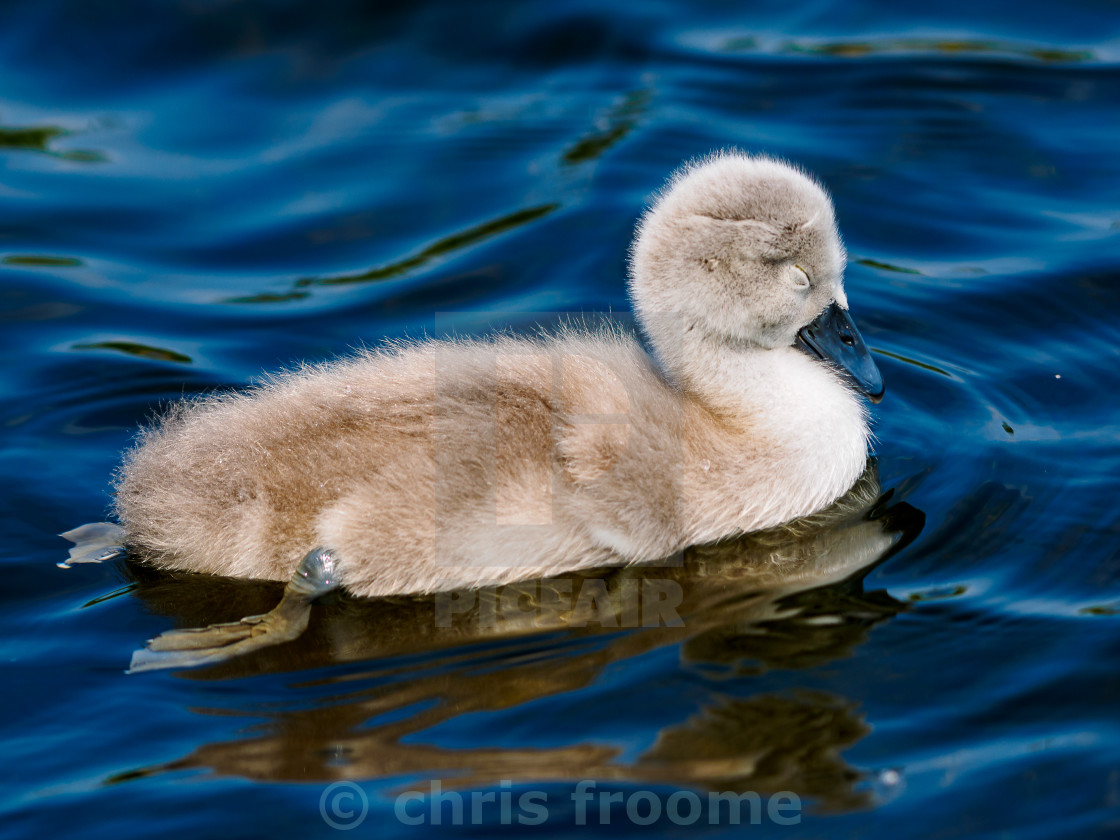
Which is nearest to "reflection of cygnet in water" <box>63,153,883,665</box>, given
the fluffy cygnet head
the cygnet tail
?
the fluffy cygnet head

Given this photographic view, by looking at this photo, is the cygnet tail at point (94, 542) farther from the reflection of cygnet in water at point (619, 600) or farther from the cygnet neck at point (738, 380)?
the cygnet neck at point (738, 380)

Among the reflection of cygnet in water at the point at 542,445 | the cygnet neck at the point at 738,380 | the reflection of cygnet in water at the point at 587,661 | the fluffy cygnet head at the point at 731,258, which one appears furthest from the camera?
the cygnet neck at the point at 738,380

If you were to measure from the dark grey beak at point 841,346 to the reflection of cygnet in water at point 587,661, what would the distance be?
1.21 ft

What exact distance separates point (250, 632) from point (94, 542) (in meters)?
0.88

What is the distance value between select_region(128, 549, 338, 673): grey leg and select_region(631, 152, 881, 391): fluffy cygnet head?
4.56ft

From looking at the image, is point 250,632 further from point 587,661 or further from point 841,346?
point 841,346

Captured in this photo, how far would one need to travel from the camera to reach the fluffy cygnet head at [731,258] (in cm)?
453

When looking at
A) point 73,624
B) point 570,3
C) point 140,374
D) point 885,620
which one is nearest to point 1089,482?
point 885,620

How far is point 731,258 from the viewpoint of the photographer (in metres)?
4.55

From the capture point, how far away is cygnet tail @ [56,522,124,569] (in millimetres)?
4605

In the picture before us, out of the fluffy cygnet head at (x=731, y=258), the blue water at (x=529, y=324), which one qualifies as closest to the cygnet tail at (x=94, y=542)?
the blue water at (x=529, y=324)

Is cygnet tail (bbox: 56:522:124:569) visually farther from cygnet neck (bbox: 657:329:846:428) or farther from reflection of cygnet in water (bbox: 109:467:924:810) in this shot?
cygnet neck (bbox: 657:329:846:428)

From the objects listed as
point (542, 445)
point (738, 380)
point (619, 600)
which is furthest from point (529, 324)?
point (619, 600)

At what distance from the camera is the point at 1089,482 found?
15.8 ft
